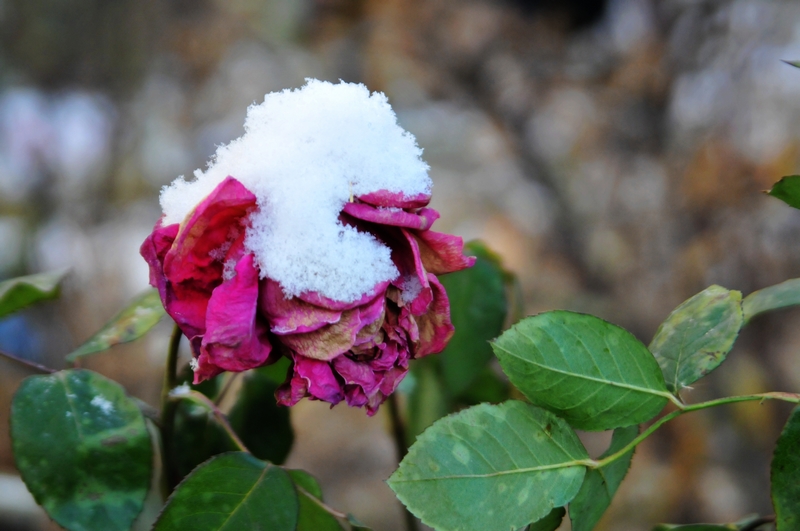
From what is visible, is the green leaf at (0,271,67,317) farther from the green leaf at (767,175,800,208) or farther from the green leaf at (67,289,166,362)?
the green leaf at (767,175,800,208)

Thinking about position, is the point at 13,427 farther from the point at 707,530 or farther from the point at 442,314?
the point at 707,530

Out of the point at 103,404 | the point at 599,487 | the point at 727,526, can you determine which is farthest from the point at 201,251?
the point at 727,526

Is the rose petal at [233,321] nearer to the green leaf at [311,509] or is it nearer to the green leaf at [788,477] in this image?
the green leaf at [311,509]

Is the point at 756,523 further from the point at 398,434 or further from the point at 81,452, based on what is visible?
the point at 81,452

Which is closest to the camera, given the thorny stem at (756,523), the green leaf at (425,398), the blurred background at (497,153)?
the thorny stem at (756,523)

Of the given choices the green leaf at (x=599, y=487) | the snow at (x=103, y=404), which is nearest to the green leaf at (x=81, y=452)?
the snow at (x=103, y=404)

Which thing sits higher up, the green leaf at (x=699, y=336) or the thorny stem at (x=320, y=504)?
the green leaf at (x=699, y=336)
